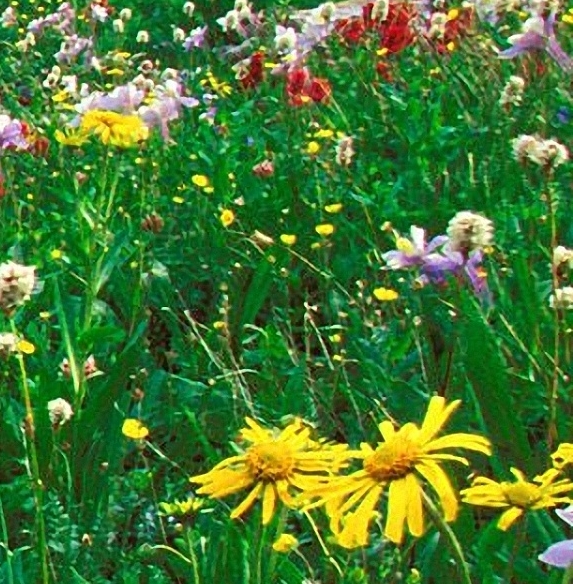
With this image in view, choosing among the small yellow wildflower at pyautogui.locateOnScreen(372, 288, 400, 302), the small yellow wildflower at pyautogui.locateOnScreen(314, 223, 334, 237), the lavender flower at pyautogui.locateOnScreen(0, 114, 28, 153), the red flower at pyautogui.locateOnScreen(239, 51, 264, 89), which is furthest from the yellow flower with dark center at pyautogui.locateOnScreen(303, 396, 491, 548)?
the red flower at pyautogui.locateOnScreen(239, 51, 264, 89)

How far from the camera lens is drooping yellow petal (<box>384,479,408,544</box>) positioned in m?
0.90

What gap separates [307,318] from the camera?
2125mm

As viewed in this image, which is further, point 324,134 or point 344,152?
point 324,134

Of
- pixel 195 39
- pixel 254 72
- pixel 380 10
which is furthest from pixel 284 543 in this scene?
pixel 195 39

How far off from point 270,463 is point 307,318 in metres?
1.05

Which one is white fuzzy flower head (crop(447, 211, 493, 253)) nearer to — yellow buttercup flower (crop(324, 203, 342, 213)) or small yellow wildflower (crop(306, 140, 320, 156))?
yellow buttercup flower (crop(324, 203, 342, 213))

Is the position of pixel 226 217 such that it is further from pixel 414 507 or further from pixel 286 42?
pixel 414 507

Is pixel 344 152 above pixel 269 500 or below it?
below

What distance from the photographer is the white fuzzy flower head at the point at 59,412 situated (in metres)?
1.81

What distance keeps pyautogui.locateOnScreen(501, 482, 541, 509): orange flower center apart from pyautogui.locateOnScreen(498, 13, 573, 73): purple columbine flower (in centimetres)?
193

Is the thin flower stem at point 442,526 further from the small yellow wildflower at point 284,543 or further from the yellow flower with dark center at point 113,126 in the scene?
the yellow flower with dark center at point 113,126

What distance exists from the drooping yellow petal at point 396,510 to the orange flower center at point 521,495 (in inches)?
4.0

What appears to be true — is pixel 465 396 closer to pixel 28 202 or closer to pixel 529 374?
pixel 529 374

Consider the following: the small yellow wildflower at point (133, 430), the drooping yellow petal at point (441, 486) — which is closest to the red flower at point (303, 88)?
the small yellow wildflower at point (133, 430)
